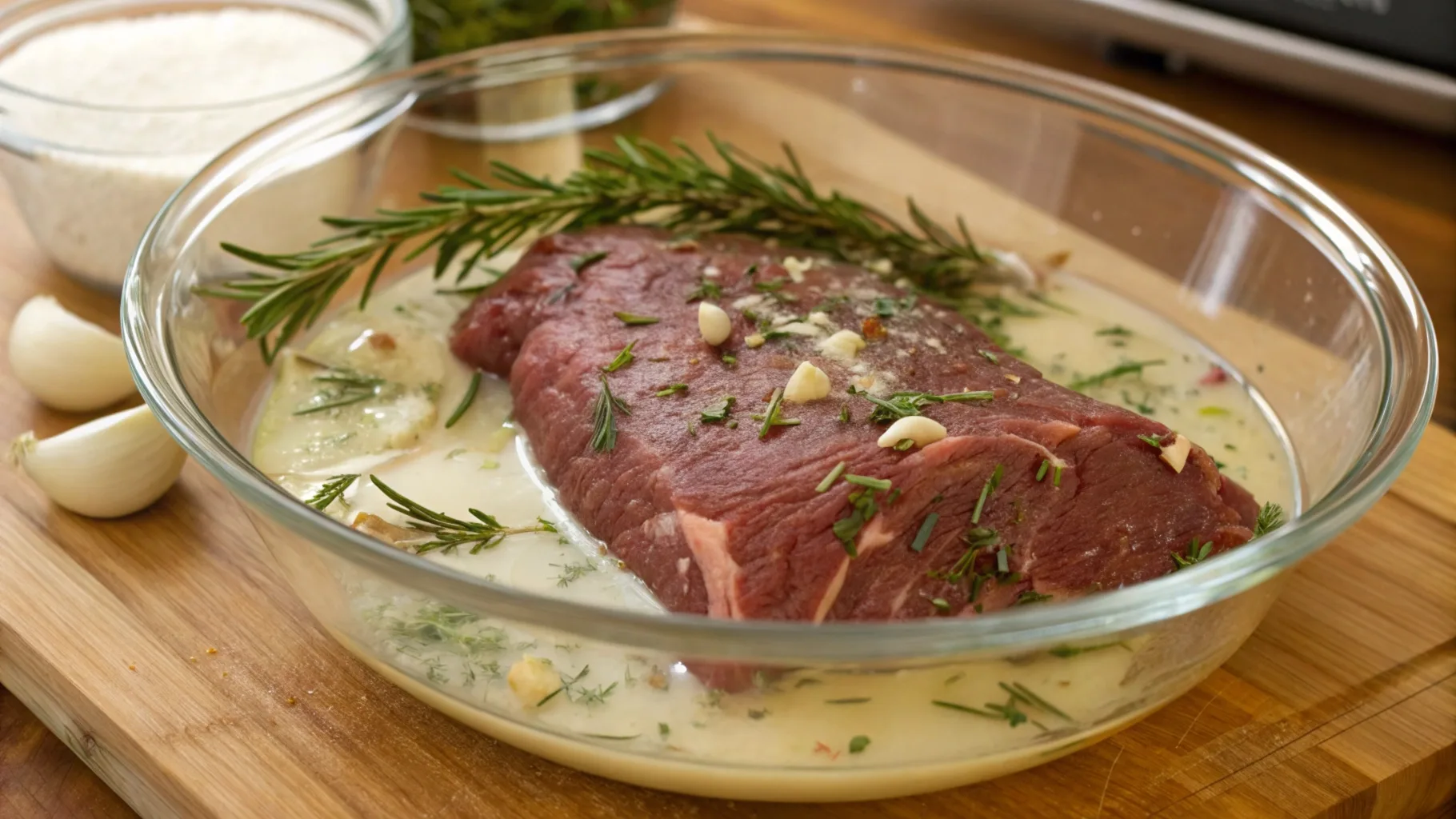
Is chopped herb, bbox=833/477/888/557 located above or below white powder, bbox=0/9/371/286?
above

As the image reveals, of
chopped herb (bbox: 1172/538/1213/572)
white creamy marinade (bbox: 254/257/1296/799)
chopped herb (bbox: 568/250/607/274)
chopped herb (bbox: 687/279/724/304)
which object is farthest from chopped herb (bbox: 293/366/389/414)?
chopped herb (bbox: 1172/538/1213/572)

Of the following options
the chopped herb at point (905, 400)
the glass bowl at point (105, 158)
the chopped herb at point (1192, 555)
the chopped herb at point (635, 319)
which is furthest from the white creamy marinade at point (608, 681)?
the glass bowl at point (105, 158)

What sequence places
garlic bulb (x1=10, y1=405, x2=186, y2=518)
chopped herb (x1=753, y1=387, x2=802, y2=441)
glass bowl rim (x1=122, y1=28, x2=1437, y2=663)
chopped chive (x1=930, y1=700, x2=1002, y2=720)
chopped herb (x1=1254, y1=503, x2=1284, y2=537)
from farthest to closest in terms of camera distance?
garlic bulb (x1=10, y1=405, x2=186, y2=518)
chopped herb (x1=1254, y1=503, x2=1284, y2=537)
chopped herb (x1=753, y1=387, x2=802, y2=441)
chopped chive (x1=930, y1=700, x2=1002, y2=720)
glass bowl rim (x1=122, y1=28, x2=1437, y2=663)

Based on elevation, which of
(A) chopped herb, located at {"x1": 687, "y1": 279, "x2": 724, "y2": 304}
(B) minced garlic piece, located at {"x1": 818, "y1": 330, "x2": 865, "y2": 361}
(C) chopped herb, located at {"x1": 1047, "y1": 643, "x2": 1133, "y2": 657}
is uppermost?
(B) minced garlic piece, located at {"x1": 818, "y1": 330, "x2": 865, "y2": 361}

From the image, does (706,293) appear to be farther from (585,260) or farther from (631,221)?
(631,221)

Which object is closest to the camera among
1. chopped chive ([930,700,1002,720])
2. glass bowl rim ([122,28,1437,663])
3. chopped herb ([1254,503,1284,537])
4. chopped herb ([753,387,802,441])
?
glass bowl rim ([122,28,1437,663])

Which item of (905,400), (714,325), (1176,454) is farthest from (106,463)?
(1176,454)

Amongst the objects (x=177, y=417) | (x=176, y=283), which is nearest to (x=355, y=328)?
(x=176, y=283)

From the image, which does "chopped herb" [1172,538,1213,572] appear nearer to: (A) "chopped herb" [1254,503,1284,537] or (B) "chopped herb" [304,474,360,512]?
(A) "chopped herb" [1254,503,1284,537]
